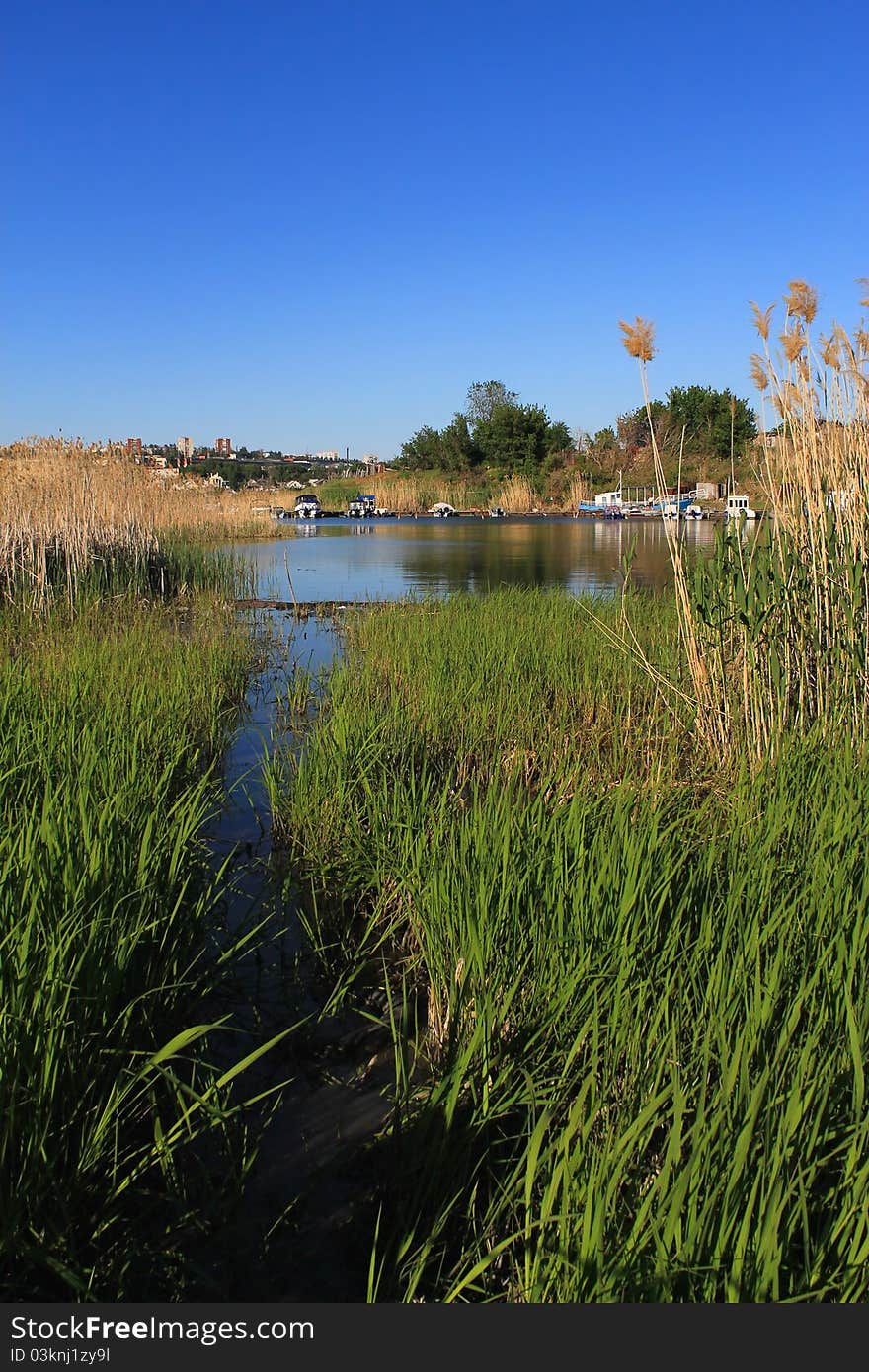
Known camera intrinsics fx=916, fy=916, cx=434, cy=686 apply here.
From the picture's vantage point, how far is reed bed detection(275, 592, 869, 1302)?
4.97ft

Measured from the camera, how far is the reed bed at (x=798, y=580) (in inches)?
163

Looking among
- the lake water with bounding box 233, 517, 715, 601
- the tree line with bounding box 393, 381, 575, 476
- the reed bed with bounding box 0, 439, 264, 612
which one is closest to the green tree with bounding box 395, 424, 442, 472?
the tree line with bounding box 393, 381, 575, 476

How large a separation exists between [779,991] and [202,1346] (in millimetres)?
1367

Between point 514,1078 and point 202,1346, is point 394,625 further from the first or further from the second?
point 202,1346

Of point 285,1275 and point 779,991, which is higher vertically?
point 779,991

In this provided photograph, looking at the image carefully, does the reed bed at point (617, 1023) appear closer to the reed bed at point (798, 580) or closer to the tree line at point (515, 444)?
the reed bed at point (798, 580)

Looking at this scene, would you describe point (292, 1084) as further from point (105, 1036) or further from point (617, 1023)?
point (617, 1023)

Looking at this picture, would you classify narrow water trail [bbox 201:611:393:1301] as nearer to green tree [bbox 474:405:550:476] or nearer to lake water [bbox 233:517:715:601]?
lake water [bbox 233:517:715:601]

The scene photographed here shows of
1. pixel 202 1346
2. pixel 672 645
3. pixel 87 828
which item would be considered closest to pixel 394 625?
pixel 672 645

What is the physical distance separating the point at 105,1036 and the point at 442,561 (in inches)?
759

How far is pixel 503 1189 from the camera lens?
190 centimetres

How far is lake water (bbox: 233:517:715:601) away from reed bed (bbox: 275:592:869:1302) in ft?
14.7

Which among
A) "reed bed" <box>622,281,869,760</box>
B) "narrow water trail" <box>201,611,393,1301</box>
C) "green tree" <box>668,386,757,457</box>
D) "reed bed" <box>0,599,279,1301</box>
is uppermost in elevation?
"green tree" <box>668,386,757,457</box>

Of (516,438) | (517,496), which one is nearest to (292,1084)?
(517,496)
